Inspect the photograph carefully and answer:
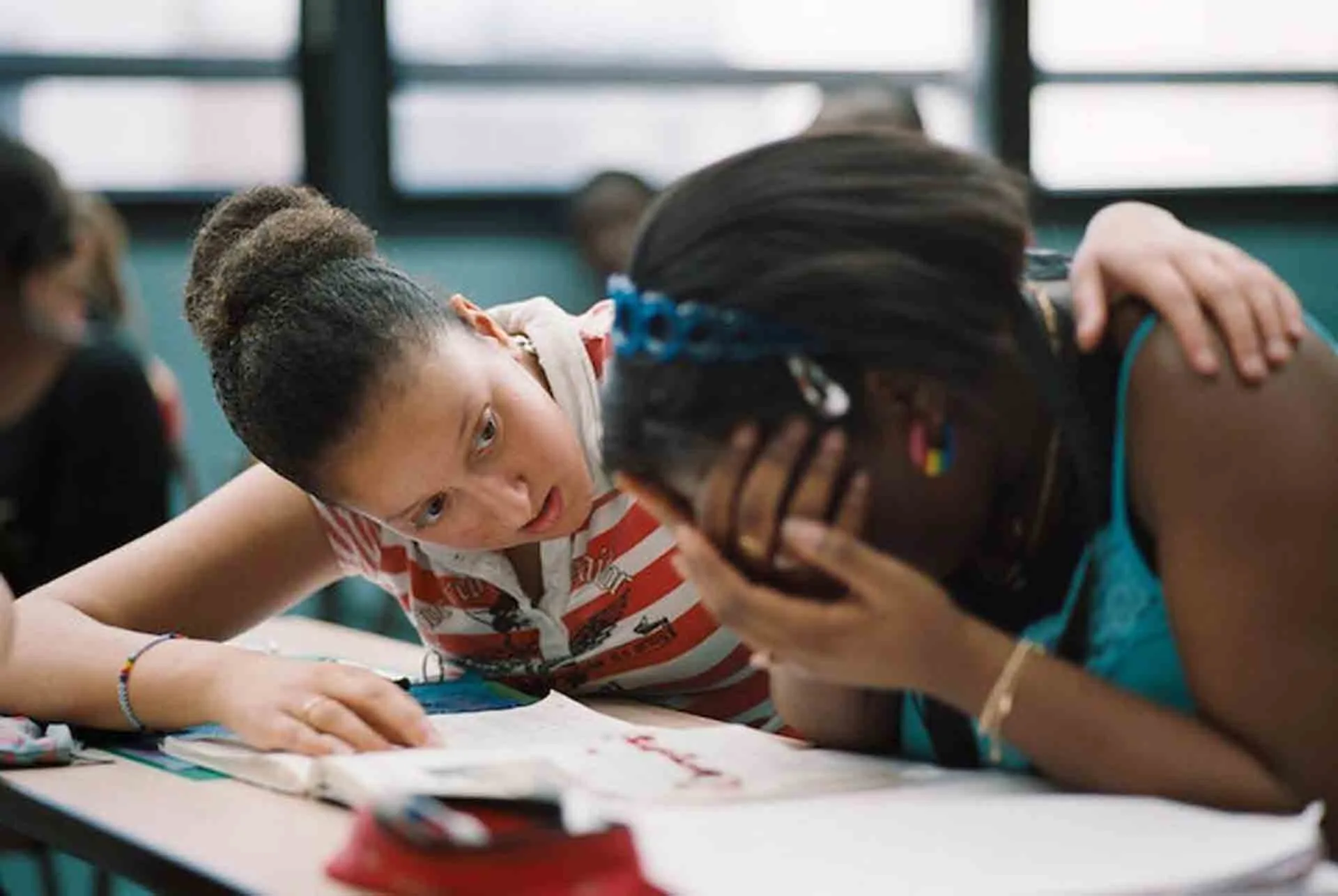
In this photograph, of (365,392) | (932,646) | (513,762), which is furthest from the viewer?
(365,392)

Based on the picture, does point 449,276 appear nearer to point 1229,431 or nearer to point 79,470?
point 79,470

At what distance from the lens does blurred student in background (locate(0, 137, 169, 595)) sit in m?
2.84

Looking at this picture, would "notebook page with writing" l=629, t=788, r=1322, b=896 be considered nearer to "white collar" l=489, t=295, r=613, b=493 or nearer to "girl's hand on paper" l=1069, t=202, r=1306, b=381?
"girl's hand on paper" l=1069, t=202, r=1306, b=381

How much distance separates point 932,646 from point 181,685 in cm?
72

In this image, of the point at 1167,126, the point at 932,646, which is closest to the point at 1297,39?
the point at 1167,126

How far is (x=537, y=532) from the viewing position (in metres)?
1.74

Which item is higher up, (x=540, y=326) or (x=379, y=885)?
(x=540, y=326)

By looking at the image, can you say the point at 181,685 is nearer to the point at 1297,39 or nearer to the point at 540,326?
the point at 540,326

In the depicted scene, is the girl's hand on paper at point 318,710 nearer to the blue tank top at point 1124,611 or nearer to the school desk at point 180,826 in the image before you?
the school desk at point 180,826

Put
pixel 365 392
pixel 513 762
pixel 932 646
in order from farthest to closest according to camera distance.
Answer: pixel 365 392, pixel 513 762, pixel 932 646

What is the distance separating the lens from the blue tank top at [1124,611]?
127cm

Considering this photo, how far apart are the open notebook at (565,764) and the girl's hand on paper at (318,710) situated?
20 mm

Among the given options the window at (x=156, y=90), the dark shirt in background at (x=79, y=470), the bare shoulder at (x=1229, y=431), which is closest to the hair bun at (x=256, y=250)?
the bare shoulder at (x=1229, y=431)

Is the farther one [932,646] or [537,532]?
[537,532]
